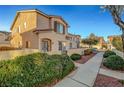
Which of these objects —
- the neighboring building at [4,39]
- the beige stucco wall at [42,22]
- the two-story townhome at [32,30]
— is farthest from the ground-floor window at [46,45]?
the neighboring building at [4,39]

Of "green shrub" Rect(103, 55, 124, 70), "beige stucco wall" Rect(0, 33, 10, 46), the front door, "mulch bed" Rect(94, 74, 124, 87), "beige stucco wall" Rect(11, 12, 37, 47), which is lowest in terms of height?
"mulch bed" Rect(94, 74, 124, 87)

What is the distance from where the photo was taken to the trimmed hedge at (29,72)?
609 centimetres

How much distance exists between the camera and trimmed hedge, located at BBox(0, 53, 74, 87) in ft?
20.0

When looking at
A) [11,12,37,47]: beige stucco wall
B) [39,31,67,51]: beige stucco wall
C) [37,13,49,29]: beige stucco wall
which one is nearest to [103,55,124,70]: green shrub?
[39,31,67,51]: beige stucco wall

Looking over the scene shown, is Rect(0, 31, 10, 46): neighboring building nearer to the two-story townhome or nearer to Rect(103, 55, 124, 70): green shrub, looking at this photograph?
the two-story townhome

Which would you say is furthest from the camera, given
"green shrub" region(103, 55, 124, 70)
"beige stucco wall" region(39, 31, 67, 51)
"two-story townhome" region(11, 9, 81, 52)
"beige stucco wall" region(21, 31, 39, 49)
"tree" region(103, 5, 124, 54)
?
"beige stucco wall" region(39, 31, 67, 51)

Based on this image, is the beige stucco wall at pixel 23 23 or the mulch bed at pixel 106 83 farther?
the beige stucco wall at pixel 23 23

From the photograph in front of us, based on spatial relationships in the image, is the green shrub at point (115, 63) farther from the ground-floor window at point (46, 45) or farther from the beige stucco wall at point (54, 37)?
the beige stucco wall at point (54, 37)

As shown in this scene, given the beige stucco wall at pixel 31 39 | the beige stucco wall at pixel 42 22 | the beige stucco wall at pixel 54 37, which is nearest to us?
the beige stucco wall at pixel 31 39

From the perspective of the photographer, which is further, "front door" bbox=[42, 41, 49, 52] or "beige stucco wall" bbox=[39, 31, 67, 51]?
"beige stucco wall" bbox=[39, 31, 67, 51]

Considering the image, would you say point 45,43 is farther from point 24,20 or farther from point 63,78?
point 63,78
